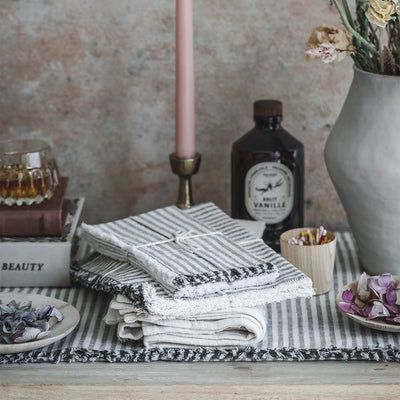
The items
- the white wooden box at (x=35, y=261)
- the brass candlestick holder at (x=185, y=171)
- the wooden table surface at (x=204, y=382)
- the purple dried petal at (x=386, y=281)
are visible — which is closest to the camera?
the wooden table surface at (x=204, y=382)

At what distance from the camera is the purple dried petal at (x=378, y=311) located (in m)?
0.79

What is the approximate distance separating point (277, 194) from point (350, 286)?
205 mm

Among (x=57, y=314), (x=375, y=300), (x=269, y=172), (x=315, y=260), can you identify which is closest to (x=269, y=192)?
(x=269, y=172)

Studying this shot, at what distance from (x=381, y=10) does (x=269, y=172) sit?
30 cm

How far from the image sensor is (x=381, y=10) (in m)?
0.80

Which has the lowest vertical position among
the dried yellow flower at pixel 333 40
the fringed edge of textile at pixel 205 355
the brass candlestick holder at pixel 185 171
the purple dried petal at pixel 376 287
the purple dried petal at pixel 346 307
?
the fringed edge of textile at pixel 205 355

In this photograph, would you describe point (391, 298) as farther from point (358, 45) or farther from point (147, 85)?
point (147, 85)

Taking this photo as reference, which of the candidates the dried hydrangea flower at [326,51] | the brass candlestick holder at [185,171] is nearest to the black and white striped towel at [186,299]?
the brass candlestick holder at [185,171]

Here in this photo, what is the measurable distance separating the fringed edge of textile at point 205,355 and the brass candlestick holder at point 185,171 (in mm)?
340

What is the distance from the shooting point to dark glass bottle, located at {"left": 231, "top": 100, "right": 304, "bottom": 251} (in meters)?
1.01

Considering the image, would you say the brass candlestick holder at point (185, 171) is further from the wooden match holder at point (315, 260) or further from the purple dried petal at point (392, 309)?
the purple dried petal at point (392, 309)

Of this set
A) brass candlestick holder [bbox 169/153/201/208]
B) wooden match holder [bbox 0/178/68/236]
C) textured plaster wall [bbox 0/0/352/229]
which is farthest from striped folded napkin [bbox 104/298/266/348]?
textured plaster wall [bbox 0/0/352/229]

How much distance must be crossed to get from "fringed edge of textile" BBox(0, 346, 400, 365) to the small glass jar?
26 cm

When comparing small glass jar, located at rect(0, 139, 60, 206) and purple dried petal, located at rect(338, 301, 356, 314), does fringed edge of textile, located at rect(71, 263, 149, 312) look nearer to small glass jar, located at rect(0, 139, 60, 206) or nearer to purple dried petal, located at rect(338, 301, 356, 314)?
small glass jar, located at rect(0, 139, 60, 206)
